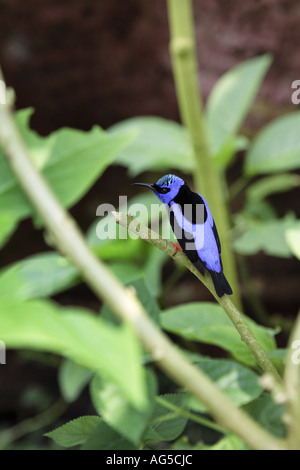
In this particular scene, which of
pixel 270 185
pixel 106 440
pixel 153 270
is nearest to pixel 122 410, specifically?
pixel 106 440

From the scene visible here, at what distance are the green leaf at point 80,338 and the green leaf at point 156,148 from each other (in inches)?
36.0

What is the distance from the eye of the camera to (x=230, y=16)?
1.27 meters

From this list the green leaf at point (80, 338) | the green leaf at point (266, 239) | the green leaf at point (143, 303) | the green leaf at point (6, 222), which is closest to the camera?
the green leaf at point (80, 338)

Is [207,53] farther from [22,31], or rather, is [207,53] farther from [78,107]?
[22,31]

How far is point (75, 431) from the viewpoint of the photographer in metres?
0.38

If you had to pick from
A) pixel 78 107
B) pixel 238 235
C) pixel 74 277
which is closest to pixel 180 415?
pixel 74 277

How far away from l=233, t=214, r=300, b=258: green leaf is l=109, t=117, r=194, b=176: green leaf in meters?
0.19

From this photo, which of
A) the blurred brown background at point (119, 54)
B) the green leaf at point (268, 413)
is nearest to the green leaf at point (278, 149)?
the blurred brown background at point (119, 54)

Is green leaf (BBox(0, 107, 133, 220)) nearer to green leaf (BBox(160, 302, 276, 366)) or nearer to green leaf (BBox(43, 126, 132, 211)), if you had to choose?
green leaf (BBox(43, 126, 132, 211))

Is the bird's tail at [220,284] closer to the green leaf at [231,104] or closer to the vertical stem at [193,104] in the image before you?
the vertical stem at [193,104]

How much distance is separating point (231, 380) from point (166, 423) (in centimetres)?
9

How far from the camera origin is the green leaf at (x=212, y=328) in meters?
0.44

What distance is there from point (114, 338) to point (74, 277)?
82 centimetres

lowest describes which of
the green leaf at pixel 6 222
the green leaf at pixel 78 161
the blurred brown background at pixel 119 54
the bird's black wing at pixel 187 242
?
the bird's black wing at pixel 187 242
